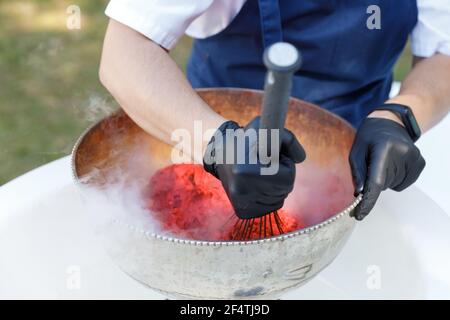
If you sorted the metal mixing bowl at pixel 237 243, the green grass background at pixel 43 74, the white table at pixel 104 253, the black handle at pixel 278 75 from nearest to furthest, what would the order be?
A: the black handle at pixel 278 75, the metal mixing bowl at pixel 237 243, the white table at pixel 104 253, the green grass background at pixel 43 74

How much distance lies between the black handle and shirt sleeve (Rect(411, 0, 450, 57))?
549 millimetres

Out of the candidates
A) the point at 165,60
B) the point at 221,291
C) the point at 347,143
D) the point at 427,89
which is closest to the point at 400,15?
the point at 427,89

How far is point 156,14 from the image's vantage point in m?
0.82

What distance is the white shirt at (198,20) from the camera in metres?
0.82

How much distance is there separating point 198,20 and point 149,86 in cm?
22

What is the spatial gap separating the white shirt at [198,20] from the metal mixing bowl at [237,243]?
0.11 m

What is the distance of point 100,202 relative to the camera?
2.33 feet

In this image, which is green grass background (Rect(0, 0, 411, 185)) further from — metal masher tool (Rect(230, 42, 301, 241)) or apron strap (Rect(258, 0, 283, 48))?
metal masher tool (Rect(230, 42, 301, 241))

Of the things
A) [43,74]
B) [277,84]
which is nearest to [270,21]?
[277,84]

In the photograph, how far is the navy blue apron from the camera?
932 mm

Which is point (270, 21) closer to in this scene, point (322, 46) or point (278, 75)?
point (322, 46)

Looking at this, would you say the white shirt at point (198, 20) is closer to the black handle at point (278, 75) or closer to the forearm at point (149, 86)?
the forearm at point (149, 86)

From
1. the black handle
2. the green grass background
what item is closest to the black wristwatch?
the black handle

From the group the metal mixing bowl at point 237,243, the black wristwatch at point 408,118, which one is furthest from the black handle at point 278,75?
the black wristwatch at point 408,118
